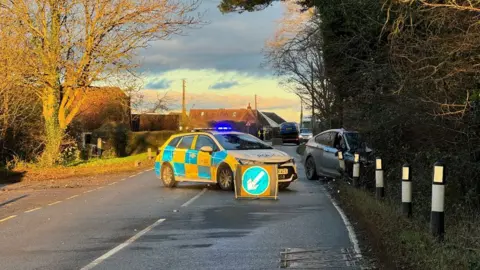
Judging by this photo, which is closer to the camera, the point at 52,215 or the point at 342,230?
the point at 342,230

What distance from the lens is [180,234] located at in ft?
27.5

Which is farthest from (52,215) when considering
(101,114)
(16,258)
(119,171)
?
(101,114)

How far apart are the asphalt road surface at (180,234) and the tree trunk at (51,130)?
1154 centimetres

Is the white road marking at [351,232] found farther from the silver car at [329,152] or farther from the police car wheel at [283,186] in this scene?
the silver car at [329,152]

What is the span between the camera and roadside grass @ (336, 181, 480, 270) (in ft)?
16.7

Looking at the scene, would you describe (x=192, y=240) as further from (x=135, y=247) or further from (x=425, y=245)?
(x=425, y=245)

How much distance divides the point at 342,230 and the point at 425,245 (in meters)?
2.87

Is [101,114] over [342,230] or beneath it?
over

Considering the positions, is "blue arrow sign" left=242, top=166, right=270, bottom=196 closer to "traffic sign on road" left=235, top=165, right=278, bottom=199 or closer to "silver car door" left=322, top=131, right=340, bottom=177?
"traffic sign on road" left=235, top=165, right=278, bottom=199

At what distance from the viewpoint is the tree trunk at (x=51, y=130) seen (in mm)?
23828

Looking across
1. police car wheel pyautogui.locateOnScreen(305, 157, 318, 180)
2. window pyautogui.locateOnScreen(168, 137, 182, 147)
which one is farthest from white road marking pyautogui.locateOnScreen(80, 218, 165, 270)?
police car wheel pyautogui.locateOnScreen(305, 157, 318, 180)

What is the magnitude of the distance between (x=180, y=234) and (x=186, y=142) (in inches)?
292

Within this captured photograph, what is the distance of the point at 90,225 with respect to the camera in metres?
9.38

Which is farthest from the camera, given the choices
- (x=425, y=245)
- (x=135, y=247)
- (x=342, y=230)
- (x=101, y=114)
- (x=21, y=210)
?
(x=101, y=114)
